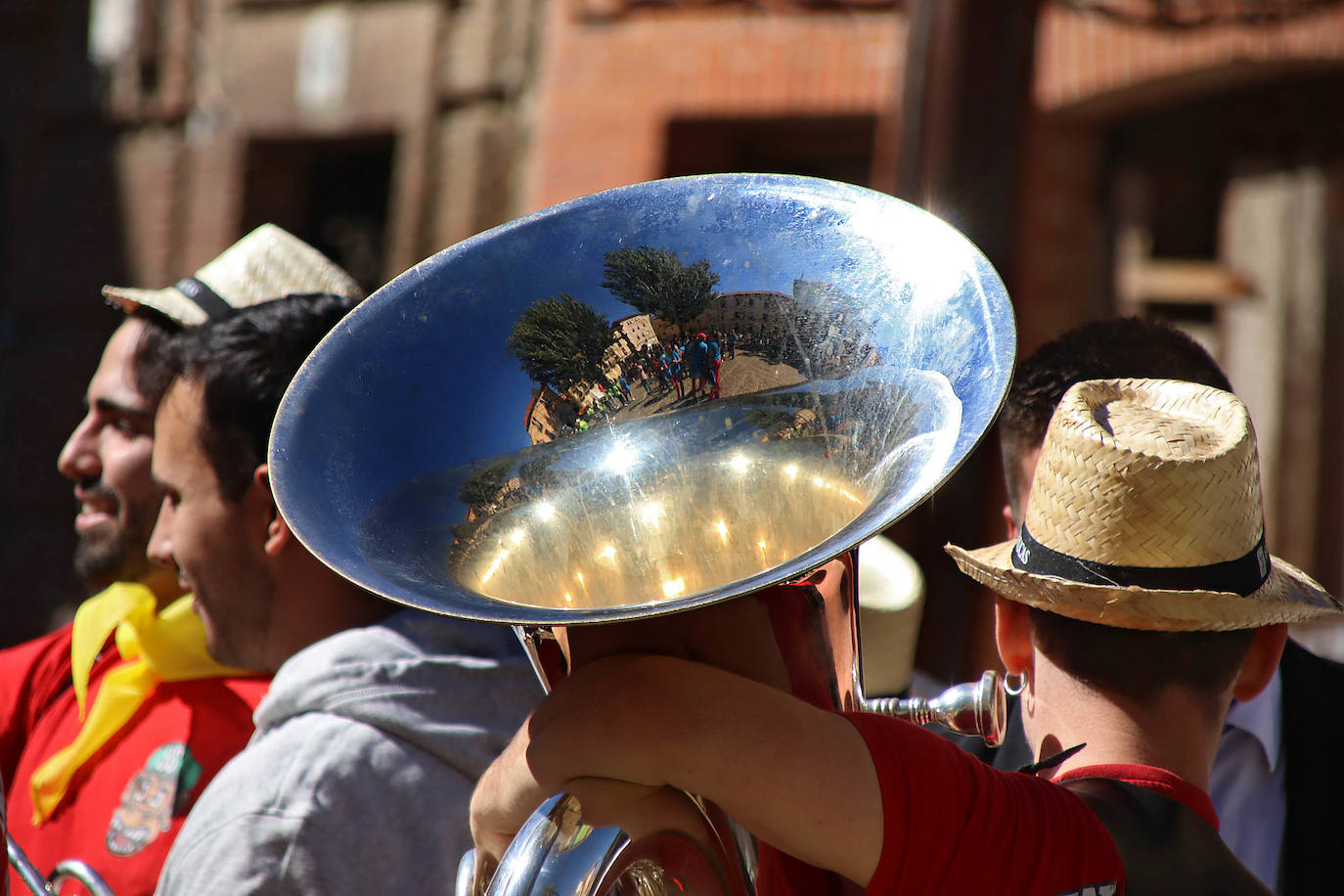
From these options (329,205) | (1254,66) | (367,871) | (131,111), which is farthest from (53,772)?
(131,111)

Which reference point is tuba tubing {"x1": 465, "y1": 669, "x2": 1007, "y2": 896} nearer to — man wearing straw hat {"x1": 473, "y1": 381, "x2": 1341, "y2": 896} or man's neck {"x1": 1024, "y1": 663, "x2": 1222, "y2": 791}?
man wearing straw hat {"x1": 473, "y1": 381, "x2": 1341, "y2": 896}

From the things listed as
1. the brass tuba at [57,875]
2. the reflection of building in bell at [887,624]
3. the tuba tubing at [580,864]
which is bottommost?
the brass tuba at [57,875]

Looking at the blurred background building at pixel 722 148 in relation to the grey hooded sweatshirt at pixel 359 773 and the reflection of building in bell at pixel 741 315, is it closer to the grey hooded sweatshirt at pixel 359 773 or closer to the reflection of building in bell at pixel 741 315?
the grey hooded sweatshirt at pixel 359 773

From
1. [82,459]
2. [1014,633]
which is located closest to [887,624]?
[1014,633]

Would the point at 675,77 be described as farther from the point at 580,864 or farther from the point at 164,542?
the point at 580,864

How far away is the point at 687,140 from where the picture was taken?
5.07m

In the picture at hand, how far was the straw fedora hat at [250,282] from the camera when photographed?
2.34 m

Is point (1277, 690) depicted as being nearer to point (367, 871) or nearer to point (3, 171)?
point (367, 871)

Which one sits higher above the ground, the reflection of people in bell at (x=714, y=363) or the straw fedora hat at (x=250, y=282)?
the reflection of people in bell at (x=714, y=363)

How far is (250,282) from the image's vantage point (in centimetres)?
239

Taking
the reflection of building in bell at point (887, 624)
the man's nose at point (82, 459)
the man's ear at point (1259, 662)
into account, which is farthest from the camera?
the man's nose at point (82, 459)

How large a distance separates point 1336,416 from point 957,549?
3.94 m

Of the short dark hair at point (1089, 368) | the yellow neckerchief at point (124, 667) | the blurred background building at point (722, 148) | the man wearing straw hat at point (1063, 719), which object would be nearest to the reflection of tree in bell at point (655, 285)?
the man wearing straw hat at point (1063, 719)

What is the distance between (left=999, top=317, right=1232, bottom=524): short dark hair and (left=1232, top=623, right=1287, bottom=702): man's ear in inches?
20.7
